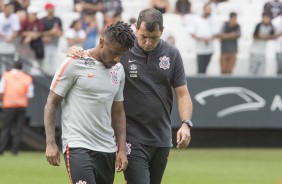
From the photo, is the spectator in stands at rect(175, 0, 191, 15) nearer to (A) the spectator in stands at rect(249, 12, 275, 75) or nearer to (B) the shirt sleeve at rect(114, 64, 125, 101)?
(A) the spectator in stands at rect(249, 12, 275, 75)

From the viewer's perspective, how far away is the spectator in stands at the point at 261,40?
20875 mm

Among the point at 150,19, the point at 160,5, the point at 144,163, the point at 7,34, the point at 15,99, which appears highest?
the point at 150,19

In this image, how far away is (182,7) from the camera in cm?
2286

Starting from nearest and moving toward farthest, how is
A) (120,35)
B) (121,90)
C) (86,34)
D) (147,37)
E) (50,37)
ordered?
(120,35) < (121,90) < (147,37) < (50,37) < (86,34)

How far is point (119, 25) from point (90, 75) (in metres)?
0.49

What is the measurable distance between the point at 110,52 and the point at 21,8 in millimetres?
14520

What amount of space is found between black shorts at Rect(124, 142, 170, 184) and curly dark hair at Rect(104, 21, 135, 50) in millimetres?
1259

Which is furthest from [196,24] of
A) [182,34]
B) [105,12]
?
[105,12]

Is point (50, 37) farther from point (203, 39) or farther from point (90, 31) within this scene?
point (203, 39)

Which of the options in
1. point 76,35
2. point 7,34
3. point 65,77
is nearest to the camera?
point 65,77

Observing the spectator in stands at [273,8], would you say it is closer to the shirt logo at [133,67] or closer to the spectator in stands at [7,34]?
the spectator in stands at [7,34]

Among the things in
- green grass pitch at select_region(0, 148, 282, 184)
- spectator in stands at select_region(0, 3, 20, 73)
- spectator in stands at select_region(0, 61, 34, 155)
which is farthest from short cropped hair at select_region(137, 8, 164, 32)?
spectator in stands at select_region(0, 3, 20, 73)

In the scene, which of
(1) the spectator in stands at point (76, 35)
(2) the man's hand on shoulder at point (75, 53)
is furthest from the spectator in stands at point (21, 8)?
(2) the man's hand on shoulder at point (75, 53)

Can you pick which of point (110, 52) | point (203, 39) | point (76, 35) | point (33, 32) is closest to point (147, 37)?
point (110, 52)
